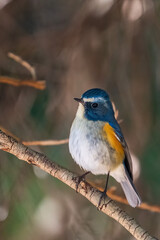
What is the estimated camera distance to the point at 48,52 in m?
4.09

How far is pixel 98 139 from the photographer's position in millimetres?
2783

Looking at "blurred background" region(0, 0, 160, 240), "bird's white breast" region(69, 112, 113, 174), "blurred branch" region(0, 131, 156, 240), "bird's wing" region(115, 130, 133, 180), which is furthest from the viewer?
"blurred background" region(0, 0, 160, 240)

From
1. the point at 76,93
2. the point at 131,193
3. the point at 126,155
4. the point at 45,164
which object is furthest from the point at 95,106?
the point at 76,93

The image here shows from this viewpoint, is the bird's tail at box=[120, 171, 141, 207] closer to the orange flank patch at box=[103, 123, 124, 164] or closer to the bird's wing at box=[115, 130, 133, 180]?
the bird's wing at box=[115, 130, 133, 180]

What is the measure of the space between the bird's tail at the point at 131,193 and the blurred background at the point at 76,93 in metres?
0.69

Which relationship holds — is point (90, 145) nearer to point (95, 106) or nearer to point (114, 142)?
point (114, 142)

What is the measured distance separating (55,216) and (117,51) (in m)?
1.60

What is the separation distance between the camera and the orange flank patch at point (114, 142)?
9.25ft

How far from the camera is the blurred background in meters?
3.64

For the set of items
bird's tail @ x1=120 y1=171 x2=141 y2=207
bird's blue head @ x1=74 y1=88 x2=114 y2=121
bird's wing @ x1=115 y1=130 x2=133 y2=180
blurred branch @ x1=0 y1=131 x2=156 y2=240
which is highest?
bird's blue head @ x1=74 y1=88 x2=114 y2=121

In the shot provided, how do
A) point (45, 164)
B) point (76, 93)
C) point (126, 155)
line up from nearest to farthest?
point (45, 164) → point (126, 155) → point (76, 93)

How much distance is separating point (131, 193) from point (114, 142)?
40 centimetres

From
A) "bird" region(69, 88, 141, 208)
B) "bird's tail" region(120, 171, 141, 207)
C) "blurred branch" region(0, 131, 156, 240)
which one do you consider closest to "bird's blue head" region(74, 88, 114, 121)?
"bird" region(69, 88, 141, 208)

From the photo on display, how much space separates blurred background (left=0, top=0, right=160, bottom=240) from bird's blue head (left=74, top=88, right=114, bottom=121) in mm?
938
